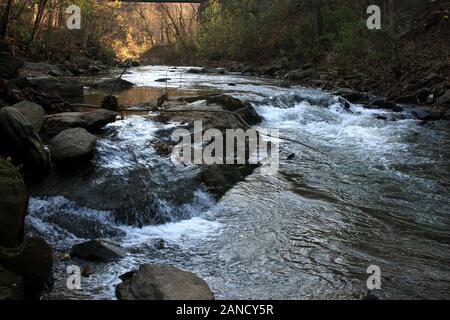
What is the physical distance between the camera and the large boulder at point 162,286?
3.87 m

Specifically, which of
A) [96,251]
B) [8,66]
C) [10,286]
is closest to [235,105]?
[8,66]

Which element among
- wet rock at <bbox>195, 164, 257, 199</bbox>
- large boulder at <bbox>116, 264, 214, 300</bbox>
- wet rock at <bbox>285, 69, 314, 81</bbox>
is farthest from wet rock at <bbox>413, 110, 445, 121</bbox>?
large boulder at <bbox>116, 264, 214, 300</bbox>

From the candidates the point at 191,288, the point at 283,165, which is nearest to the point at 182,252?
the point at 191,288

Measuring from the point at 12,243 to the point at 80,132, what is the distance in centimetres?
315

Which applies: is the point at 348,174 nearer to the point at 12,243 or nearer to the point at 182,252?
the point at 182,252

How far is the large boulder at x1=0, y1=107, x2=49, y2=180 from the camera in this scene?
19.4 feet

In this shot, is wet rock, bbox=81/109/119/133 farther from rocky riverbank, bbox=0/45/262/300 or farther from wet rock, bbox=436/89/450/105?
wet rock, bbox=436/89/450/105

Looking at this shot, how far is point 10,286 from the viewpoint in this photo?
136 inches

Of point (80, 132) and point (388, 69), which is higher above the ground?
point (388, 69)

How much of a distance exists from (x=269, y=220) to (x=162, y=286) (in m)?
2.44

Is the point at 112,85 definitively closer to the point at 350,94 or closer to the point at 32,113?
the point at 350,94

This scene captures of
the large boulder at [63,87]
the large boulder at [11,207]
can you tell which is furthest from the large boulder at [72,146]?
the large boulder at [63,87]

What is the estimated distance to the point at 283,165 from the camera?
857 centimetres

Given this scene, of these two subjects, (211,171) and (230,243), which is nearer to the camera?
(230,243)
